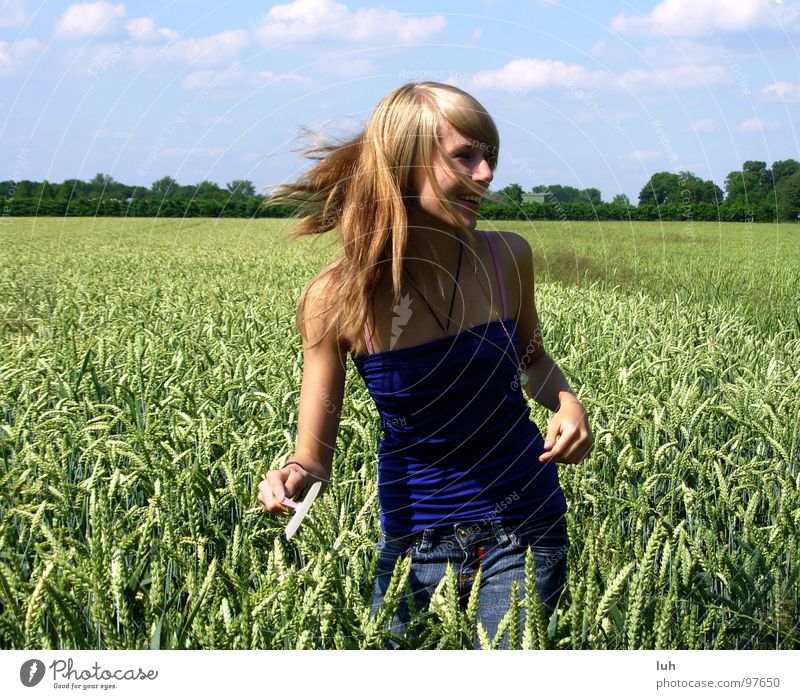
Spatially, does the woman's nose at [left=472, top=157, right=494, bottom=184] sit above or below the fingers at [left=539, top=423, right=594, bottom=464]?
above

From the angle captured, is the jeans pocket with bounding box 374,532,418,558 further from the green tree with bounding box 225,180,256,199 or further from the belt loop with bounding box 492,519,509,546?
the green tree with bounding box 225,180,256,199

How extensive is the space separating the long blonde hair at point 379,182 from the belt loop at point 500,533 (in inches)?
18.1

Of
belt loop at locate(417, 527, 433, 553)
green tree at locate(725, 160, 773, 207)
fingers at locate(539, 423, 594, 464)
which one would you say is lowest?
belt loop at locate(417, 527, 433, 553)

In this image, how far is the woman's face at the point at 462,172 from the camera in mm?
1757

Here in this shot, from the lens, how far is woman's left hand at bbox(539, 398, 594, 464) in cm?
177

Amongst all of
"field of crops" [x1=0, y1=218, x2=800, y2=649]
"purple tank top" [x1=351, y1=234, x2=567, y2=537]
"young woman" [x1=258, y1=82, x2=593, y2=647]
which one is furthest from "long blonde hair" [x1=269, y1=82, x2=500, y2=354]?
"field of crops" [x1=0, y1=218, x2=800, y2=649]

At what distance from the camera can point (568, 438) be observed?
178 cm

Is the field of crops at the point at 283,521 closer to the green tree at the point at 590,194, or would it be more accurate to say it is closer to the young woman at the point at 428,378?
the young woman at the point at 428,378

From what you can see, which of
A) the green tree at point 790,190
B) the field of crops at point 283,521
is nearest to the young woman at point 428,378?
the field of crops at point 283,521

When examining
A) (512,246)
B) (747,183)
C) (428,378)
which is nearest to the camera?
(428,378)

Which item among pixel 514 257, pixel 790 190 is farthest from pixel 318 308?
pixel 790 190

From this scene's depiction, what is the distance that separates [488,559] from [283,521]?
2.36ft

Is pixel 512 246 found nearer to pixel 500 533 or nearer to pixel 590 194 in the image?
pixel 500 533
